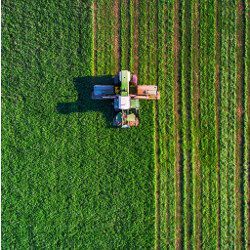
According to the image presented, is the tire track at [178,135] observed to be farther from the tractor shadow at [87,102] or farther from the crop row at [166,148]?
the tractor shadow at [87,102]

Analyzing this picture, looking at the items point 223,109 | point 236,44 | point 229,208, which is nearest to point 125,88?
point 223,109

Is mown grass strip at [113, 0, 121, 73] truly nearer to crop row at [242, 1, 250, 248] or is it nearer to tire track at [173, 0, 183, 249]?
tire track at [173, 0, 183, 249]

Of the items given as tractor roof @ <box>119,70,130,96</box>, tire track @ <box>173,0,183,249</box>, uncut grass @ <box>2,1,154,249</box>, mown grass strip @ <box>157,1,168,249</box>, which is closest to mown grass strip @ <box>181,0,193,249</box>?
tire track @ <box>173,0,183,249</box>

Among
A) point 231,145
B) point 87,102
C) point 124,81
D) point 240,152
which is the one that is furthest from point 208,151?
point 87,102

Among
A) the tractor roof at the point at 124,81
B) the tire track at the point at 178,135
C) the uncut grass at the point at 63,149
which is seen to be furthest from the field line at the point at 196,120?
the tractor roof at the point at 124,81

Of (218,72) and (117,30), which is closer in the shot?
(117,30)

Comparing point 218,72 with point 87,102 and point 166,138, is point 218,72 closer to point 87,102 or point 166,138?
point 166,138
